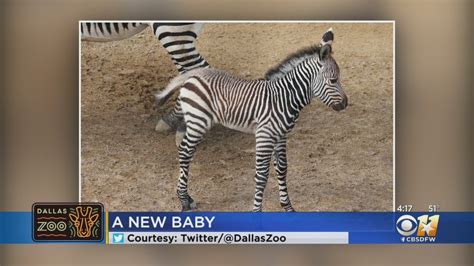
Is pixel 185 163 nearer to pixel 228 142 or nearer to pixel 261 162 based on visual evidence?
pixel 228 142

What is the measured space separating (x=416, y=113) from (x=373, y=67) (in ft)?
1.10

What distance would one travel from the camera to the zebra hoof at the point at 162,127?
8.93ft

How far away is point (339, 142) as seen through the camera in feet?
8.94

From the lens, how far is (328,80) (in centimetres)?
274

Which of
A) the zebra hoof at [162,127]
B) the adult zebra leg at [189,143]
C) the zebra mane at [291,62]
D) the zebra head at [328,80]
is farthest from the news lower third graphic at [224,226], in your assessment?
the zebra mane at [291,62]

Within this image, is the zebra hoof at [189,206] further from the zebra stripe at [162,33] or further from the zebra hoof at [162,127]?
the zebra stripe at [162,33]

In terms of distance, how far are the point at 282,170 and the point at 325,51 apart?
68cm

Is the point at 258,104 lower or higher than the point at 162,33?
lower

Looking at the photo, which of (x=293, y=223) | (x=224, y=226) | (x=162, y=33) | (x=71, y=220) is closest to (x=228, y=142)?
(x=224, y=226)

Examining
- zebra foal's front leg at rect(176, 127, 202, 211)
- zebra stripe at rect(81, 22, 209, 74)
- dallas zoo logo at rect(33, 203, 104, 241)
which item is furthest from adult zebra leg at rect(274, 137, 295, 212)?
dallas zoo logo at rect(33, 203, 104, 241)

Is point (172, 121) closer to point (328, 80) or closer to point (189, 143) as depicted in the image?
point (189, 143)

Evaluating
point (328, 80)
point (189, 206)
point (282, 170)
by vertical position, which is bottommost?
point (189, 206)
